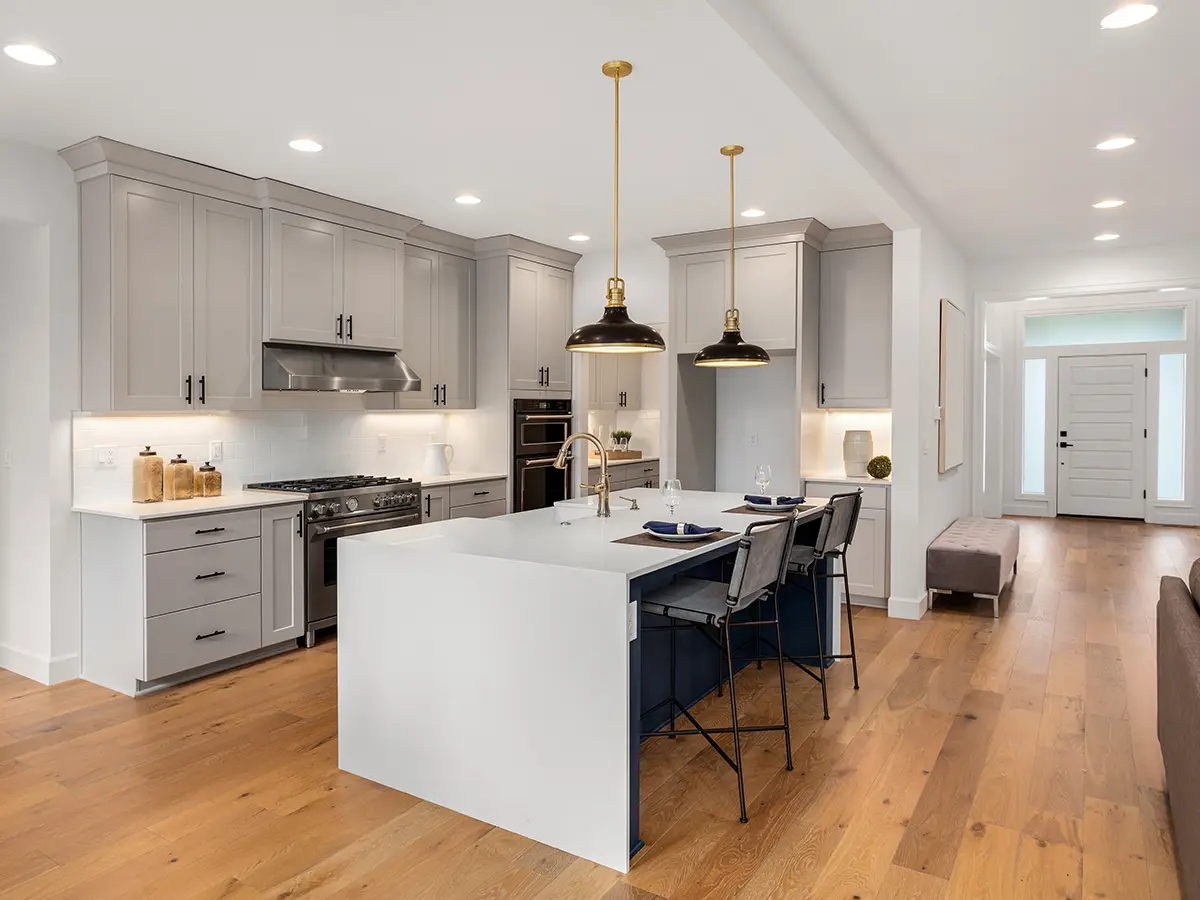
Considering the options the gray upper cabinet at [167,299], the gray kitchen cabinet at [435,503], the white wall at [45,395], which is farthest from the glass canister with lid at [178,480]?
the gray kitchen cabinet at [435,503]

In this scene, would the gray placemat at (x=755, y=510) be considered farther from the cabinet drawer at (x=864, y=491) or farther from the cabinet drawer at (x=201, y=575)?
the cabinet drawer at (x=201, y=575)

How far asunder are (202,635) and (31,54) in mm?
2609

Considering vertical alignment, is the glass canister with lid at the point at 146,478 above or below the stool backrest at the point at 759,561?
above

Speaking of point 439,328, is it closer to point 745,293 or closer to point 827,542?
point 745,293

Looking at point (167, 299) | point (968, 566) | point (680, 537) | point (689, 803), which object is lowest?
point (689, 803)

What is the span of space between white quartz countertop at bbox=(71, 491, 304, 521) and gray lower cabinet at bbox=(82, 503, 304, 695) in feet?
0.12

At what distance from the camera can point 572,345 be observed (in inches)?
126

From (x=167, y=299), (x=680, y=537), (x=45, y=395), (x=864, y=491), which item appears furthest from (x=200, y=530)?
(x=864, y=491)

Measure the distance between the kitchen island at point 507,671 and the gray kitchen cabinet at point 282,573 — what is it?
1607 millimetres

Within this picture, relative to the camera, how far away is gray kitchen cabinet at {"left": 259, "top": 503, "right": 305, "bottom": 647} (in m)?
4.41

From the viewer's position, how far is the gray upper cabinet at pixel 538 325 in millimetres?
6191

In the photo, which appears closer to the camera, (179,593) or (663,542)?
(663,542)

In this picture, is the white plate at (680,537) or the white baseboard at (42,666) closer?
the white plate at (680,537)

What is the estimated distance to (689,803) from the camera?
2.78 meters
